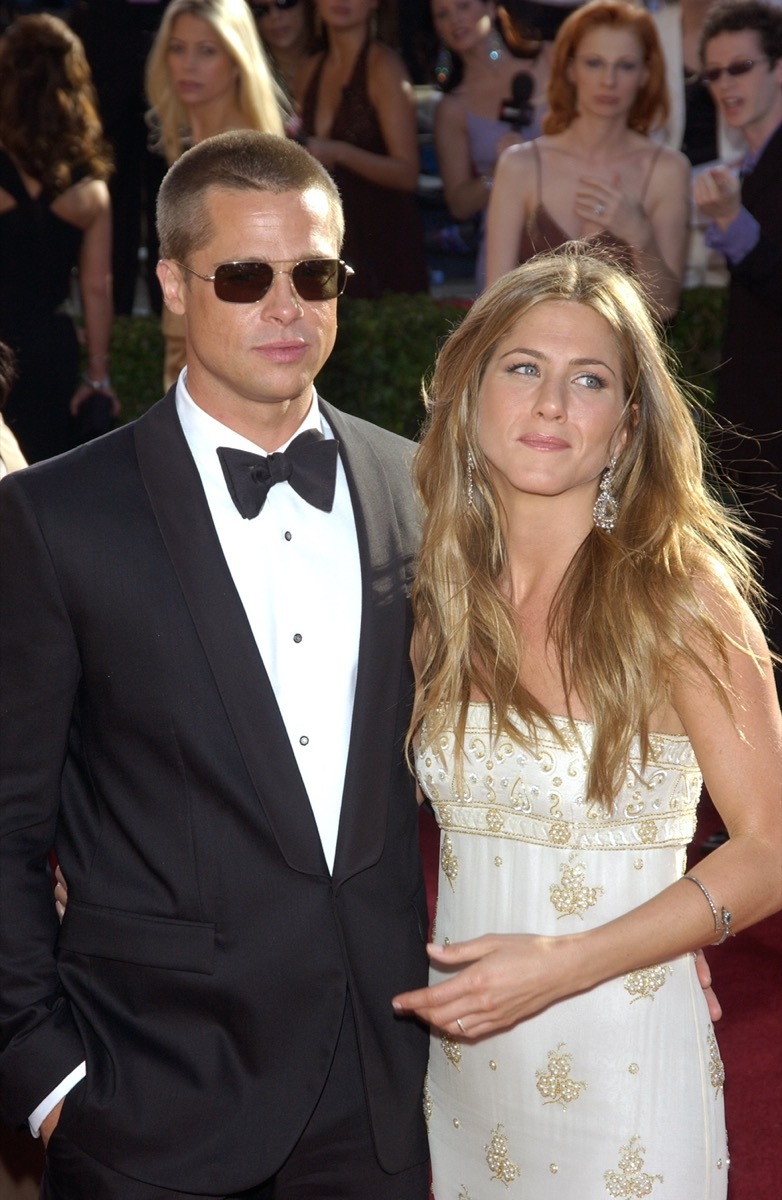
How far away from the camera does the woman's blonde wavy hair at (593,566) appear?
2598 millimetres

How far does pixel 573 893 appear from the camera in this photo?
259 cm

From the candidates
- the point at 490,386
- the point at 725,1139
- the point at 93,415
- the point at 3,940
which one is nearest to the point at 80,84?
the point at 93,415

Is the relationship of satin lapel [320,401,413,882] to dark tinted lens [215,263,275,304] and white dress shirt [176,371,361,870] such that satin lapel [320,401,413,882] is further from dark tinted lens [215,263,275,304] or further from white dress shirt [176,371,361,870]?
dark tinted lens [215,263,275,304]

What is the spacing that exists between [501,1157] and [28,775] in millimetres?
1034

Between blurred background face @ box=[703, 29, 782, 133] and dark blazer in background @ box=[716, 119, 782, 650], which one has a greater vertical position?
blurred background face @ box=[703, 29, 782, 133]

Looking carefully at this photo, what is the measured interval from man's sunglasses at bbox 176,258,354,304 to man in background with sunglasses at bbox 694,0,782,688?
279cm

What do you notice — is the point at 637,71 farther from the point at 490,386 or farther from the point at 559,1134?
the point at 559,1134

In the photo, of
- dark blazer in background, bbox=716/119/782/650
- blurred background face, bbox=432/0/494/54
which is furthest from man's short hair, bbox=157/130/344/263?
blurred background face, bbox=432/0/494/54

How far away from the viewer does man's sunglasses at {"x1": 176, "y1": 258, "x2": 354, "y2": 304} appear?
2588 millimetres

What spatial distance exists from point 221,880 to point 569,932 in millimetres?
605

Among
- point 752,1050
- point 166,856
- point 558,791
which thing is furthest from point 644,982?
point 752,1050

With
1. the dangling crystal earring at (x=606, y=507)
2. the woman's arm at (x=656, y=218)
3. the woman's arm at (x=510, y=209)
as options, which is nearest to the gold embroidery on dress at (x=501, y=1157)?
the dangling crystal earring at (x=606, y=507)

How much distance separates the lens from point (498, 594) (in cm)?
288

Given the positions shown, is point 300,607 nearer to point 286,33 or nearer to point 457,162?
point 457,162
